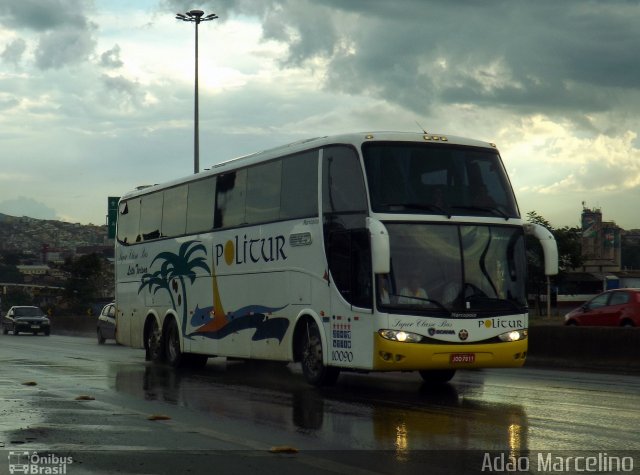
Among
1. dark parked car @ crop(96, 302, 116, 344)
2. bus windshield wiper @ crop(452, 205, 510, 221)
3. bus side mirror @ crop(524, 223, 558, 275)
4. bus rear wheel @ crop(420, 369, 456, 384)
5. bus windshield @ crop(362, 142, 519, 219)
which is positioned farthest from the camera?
dark parked car @ crop(96, 302, 116, 344)

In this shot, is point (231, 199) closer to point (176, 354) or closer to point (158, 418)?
point (176, 354)

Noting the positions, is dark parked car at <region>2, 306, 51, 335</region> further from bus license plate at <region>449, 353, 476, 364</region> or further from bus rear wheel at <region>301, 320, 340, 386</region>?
bus license plate at <region>449, 353, 476, 364</region>

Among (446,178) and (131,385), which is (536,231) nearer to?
(446,178)

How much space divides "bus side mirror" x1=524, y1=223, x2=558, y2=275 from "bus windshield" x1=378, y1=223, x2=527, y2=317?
0.66m

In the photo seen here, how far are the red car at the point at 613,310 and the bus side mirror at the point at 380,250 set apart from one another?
1410 cm

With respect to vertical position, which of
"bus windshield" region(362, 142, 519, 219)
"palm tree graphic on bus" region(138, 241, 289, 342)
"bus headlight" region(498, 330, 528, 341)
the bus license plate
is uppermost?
"bus windshield" region(362, 142, 519, 219)

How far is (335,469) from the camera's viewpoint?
881cm

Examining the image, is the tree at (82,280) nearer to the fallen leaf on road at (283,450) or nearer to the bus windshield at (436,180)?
the bus windshield at (436,180)

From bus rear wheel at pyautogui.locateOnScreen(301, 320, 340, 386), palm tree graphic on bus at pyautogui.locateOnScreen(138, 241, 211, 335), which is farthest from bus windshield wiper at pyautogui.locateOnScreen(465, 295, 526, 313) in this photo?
palm tree graphic on bus at pyautogui.locateOnScreen(138, 241, 211, 335)

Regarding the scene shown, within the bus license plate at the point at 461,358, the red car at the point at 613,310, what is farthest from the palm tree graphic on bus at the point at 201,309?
the red car at the point at 613,310

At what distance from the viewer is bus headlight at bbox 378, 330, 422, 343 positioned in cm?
1523

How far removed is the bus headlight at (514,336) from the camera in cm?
1580

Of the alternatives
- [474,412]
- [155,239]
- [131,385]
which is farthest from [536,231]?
[155,239]

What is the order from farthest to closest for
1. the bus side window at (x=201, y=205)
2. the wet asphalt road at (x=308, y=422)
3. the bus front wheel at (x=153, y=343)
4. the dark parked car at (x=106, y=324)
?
the dark parked car at (x=106, y=324) → the bus front wheel at (x=153, y=343) → the bus side window at (x=201, y=205) → the wet asphalt road at (x=308, y=422)
